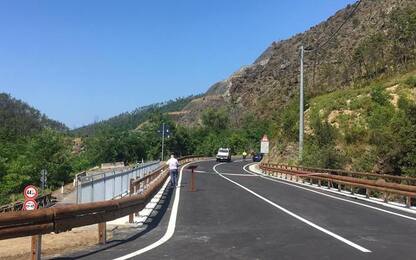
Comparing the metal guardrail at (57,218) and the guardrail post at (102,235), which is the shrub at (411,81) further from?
the guardrail post at (102,235)

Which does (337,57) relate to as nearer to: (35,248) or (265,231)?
(265,231)

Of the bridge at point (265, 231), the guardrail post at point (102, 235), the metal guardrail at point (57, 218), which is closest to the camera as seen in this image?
the metal guardrail at point (57, 218)

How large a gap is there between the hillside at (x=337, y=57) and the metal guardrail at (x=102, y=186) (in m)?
21.5

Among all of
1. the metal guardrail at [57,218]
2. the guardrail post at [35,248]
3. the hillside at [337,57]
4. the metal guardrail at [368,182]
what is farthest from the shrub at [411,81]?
the guardrail post at [35,248]

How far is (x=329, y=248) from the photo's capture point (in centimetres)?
1051

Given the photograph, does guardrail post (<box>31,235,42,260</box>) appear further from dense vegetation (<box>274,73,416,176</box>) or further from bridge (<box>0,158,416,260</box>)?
dense vegetation (<box>274,73,416,176</box>)

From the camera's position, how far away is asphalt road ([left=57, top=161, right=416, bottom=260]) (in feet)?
32.8

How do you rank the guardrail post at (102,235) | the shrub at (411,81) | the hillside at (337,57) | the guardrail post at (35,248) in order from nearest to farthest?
the guardrail post at (35,248) → the guardrail post at (102,235) → the shrub at (411,81) → the hillside at (337,57)

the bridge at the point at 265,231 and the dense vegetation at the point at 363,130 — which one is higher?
the dense vegetation at the point at 363,130

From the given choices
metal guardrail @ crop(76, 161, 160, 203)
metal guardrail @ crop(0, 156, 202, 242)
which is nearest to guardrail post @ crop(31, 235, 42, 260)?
metal guardrail @ crop(0, 156, 202, 242)

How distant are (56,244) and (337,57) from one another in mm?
107439

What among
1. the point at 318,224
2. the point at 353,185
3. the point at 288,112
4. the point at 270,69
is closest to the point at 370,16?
the point at 270,69

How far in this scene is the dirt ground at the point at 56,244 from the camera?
1071 centimetres

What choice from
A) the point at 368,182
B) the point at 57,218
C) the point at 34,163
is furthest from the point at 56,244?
the point at 34,163
